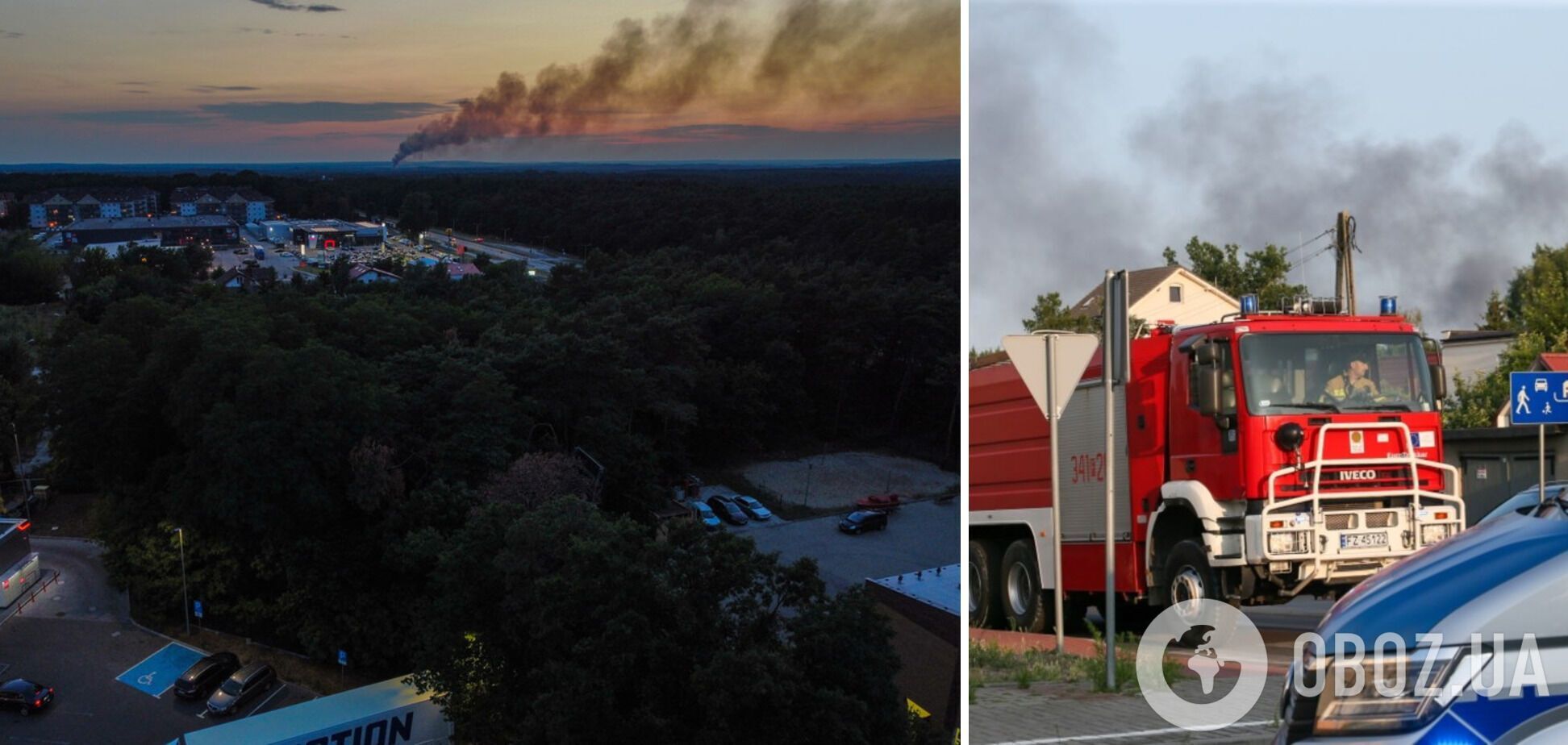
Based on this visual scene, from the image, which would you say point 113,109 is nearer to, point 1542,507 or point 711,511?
point 711,511

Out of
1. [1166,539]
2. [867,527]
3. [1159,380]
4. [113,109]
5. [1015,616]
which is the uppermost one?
[113,109]

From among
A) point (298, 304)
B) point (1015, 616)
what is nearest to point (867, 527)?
point (298, 304)

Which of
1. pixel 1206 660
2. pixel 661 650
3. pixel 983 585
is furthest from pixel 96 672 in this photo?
pixel 1206 660

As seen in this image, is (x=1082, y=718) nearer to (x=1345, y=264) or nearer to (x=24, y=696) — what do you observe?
(x=1345, y=264)

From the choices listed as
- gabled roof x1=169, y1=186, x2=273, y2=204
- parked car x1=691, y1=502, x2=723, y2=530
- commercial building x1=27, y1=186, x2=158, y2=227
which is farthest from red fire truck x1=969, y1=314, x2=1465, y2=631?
gabled roof x1=169, y1=186, x2=273, y2=204

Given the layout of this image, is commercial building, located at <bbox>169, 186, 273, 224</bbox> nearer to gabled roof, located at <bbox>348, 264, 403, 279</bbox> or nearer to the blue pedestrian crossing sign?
gabled roof, located at <bbox>348, 264, 403, 279</bbox>

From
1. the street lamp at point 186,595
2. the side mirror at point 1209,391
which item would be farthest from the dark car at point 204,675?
the side mirror at point 1209,391

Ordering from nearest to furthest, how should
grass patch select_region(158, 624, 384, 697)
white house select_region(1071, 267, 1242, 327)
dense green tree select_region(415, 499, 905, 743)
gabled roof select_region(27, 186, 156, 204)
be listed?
white house select_region(1071, 267, 1242, 327) → dense green tree select_region(415, 499, 905, 743) → grass patch select_region(158, 624, 384, 697) → gabled roof select_region(27, 186, 156, 204)
